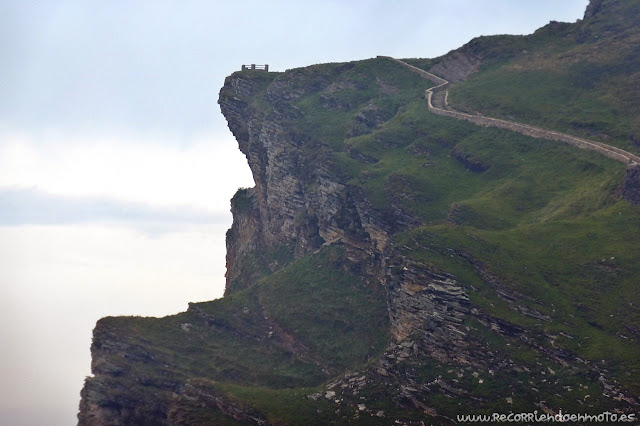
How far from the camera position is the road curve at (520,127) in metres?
111

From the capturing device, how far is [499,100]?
132000 mm

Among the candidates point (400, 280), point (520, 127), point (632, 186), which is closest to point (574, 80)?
point (520, 127)

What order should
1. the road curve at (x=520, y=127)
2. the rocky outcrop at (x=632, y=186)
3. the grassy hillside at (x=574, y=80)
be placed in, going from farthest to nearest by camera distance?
the grassy hillside at (x=574, y=80) → the road curve at (x=520, y=127) → the rocky outcrop at (x=632, y=186)

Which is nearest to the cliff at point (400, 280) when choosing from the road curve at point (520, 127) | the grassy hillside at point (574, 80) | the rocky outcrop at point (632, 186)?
the rocky outcrop at point (632, 186)

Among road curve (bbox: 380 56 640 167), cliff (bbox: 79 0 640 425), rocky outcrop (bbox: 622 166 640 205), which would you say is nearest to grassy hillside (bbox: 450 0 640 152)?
cliff (bbox: 79 0 640 425)

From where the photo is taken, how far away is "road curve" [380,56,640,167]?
111 metres

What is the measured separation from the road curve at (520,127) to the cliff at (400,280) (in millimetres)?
1150

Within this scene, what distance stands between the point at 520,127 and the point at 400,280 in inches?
1398

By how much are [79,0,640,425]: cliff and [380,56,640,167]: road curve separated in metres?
1.15

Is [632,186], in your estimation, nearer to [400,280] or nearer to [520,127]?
[400,280]

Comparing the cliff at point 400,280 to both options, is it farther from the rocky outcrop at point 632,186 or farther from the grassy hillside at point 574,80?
the grassy hillside at point 574,80

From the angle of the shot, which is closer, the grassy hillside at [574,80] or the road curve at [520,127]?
the road curve at [520,127]

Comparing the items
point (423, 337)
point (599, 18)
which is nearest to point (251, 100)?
point (599, 18)

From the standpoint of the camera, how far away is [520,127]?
12400 cm
